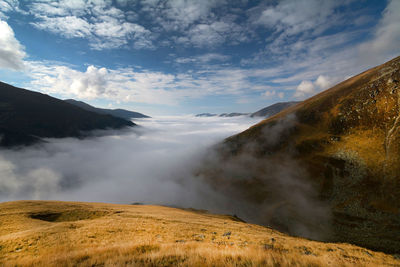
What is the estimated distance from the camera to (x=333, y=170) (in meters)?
104

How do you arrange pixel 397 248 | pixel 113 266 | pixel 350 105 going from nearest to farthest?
1. pixel 113 266
2. pixel 397 248
3. pixel 350 105

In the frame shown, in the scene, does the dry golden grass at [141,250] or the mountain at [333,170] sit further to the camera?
the mountain at [333,170]

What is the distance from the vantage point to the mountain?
72562 mm

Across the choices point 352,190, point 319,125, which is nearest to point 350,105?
point 319,125

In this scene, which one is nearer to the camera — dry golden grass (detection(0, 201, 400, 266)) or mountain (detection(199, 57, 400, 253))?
dry golden grass (detection(0, 201, 400, 266))

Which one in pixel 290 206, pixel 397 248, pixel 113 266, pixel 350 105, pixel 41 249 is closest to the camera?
pixel 113 266

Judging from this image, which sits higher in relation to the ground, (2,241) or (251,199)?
(2,241)

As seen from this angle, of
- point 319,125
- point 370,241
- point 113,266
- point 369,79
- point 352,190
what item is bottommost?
point 370,241

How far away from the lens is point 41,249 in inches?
459

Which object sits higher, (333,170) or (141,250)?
(141,250)

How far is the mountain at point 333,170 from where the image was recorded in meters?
72.6

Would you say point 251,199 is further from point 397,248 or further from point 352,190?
point 397,248

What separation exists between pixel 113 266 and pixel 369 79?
8232 inches

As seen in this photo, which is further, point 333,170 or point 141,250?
point 333,170
